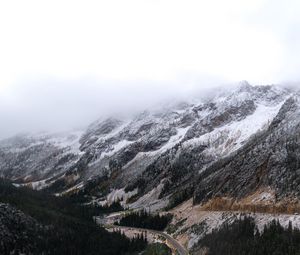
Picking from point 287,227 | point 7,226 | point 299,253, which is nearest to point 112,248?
point 7,226

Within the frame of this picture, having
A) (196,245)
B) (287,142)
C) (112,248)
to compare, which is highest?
(287,142)

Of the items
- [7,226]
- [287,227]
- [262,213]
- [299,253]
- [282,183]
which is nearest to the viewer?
[299,253]

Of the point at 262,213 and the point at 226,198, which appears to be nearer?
the point at 262,213

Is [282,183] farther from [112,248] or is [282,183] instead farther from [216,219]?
[112,248]

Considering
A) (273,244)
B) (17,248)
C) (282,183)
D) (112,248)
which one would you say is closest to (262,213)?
(282,183)

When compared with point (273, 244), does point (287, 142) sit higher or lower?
higher

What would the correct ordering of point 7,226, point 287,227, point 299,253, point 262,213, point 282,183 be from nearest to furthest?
point 299,253 → point 287,227 → point 262,213 → point 282,183 → point 7,226
